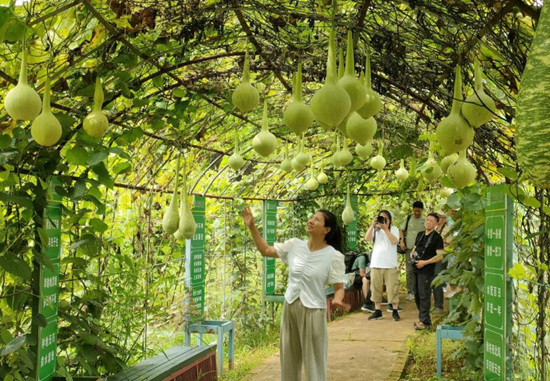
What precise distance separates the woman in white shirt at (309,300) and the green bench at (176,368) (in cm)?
70

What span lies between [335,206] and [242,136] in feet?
13.8

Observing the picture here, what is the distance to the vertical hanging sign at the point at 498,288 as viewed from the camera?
2.82m

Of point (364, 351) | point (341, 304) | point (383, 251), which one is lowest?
point (364, 351)

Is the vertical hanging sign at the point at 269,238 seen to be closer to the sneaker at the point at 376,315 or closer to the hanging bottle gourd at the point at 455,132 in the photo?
the sneaker at the point at 376,315

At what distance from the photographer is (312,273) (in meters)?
4.22

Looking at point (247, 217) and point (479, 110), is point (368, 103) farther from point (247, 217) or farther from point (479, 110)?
point (247, 217)

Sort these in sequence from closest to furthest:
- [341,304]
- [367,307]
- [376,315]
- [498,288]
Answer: [498,288], [341,304], [376,315], [367,307]

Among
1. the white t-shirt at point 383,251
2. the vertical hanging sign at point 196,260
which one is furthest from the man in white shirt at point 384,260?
the vertical hanging sign at point 196,260

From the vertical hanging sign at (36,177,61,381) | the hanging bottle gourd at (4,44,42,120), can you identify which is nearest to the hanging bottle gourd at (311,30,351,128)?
the hanging bottle gourd at (4,44,42,120)

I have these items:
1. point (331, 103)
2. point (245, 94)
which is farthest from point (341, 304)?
point (331, 103)

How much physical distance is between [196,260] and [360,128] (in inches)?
174

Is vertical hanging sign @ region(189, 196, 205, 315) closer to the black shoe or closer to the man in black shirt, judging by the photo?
the man in black shirt

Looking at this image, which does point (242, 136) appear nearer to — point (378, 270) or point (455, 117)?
point (378, 270)

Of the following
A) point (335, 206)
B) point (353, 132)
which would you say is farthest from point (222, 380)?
point (335, 206)
